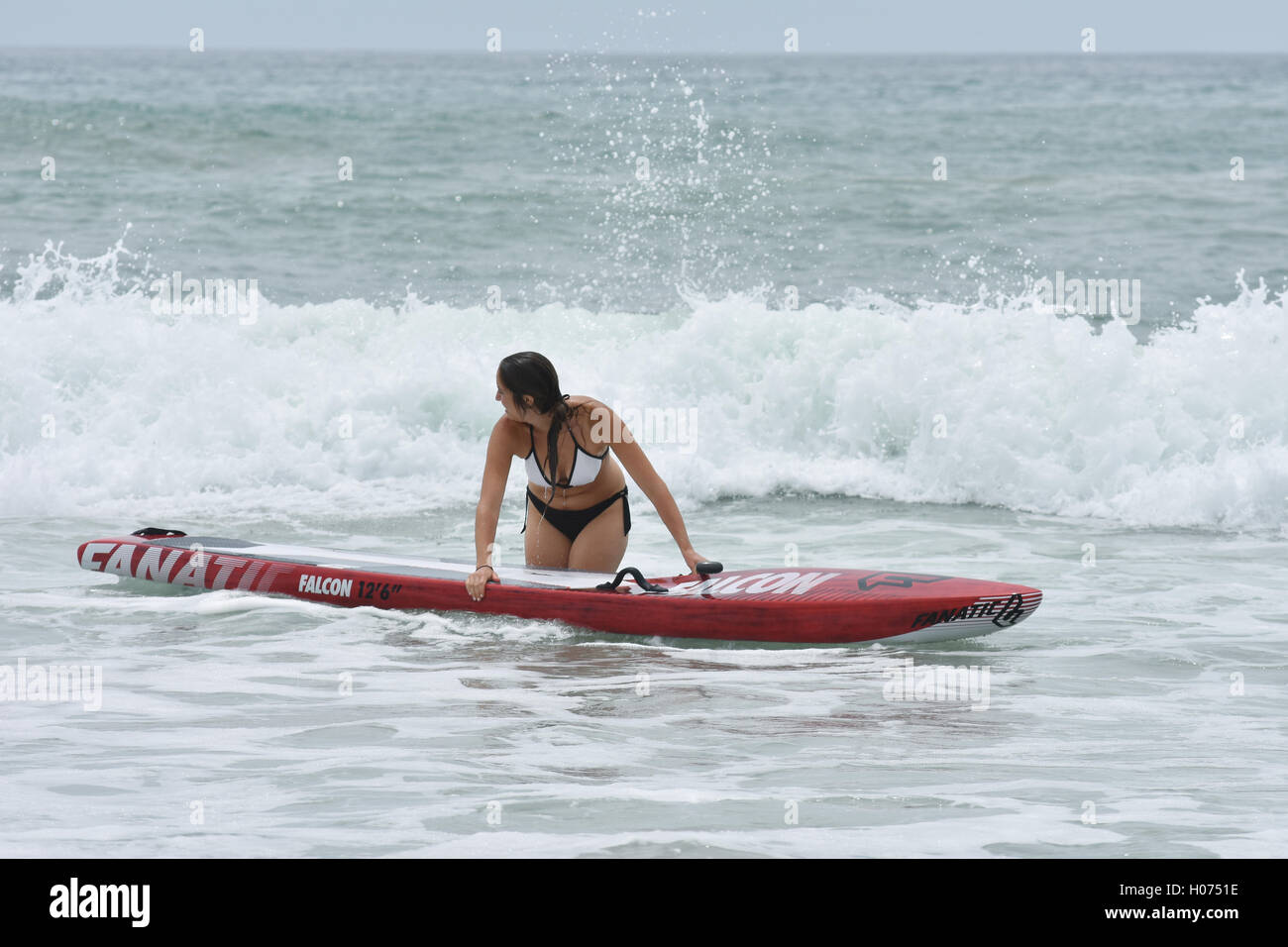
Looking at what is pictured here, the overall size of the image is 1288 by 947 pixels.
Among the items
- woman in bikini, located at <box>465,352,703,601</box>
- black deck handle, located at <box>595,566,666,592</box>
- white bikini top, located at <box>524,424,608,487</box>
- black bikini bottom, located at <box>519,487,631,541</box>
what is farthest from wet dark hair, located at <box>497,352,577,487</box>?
black deck handle, located at <box>595,566,666,592</box>

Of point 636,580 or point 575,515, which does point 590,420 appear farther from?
point 636,580

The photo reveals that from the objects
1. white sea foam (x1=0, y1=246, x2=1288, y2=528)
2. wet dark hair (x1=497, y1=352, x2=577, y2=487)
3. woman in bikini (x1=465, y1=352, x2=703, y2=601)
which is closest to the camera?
wet dark hair (x1=497, y1=352, x2=577, y2=487)

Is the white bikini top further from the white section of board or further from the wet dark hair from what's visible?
the white section of board

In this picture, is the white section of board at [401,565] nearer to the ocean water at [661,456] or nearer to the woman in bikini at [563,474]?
the woman in bikini at [563,474]

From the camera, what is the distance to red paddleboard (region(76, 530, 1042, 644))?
17.7 ft

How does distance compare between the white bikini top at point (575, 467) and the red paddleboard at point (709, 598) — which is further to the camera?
the white bikini top at point (575, 467)

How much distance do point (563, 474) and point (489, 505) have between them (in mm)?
372

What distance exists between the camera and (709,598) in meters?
5.57

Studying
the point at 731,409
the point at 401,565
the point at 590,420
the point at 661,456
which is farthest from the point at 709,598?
the point at 731,409

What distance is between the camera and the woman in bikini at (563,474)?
550 centimetres

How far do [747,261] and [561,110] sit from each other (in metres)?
8.13

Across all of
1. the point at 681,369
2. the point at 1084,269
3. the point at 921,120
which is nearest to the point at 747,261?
the point at 1084,269

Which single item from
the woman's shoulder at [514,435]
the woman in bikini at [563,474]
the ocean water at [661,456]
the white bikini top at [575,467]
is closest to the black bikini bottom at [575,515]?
the woman in bikini at [563,474]
